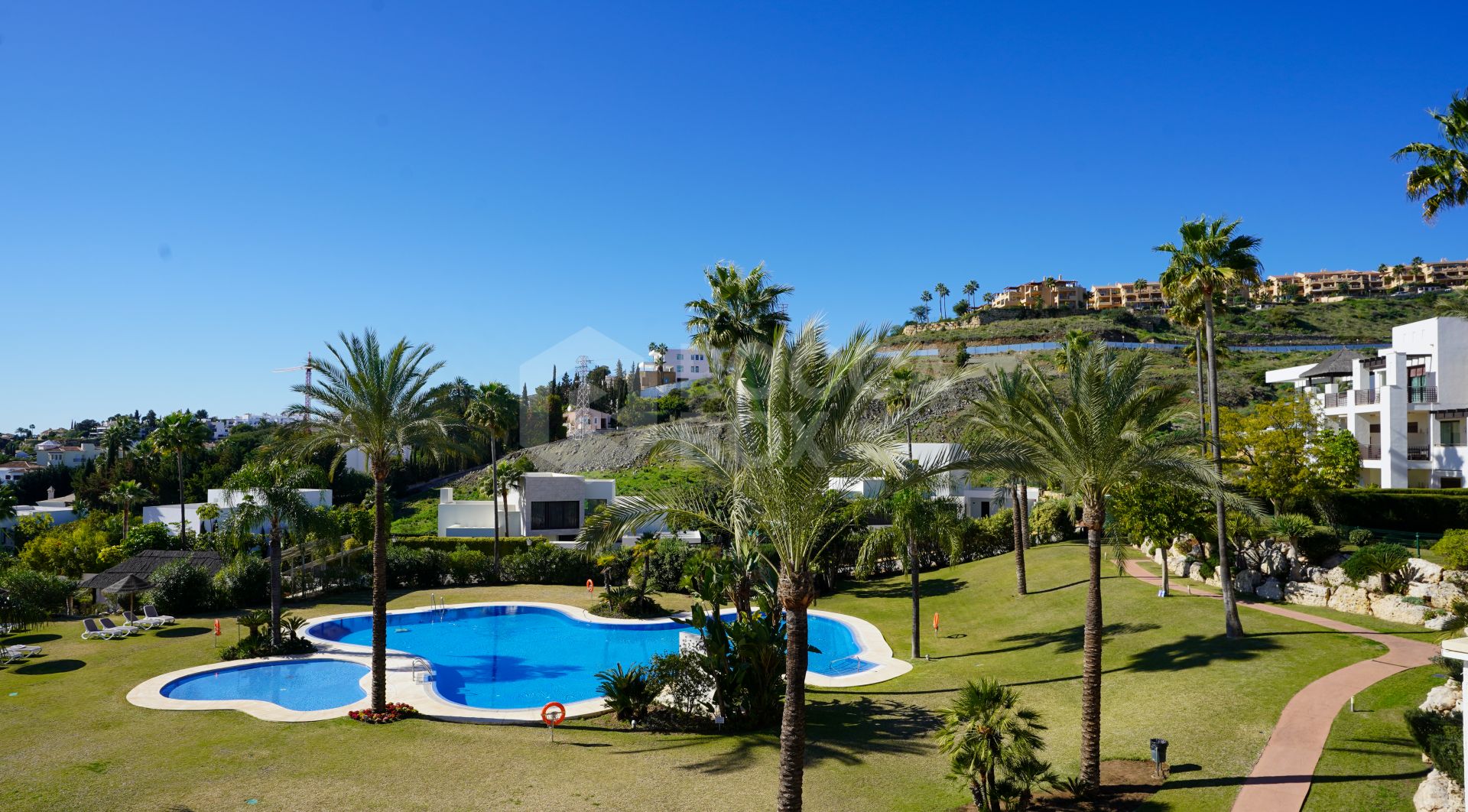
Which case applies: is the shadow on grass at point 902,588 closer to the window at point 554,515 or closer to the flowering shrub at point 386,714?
the flowering shrub at point 386,714

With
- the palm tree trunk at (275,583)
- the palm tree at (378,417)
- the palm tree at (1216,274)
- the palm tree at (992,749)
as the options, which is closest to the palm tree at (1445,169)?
the palm tree at (1216,274)

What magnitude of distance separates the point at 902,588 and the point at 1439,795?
24723mm

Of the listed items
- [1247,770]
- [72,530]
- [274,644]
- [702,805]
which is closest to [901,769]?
[702,805]

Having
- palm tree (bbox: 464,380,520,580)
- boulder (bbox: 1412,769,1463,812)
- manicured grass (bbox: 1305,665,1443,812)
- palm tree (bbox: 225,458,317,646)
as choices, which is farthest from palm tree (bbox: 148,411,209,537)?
boulder (bbox: 1412,769,1463,812)

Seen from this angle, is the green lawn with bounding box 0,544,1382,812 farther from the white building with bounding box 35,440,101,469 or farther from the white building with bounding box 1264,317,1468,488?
the white building with bounding box 35,440,101,469

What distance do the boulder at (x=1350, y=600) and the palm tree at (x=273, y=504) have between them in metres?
30.2

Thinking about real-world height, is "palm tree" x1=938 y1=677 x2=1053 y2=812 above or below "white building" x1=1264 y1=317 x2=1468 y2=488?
below

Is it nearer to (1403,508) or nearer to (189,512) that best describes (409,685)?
(1403,508)

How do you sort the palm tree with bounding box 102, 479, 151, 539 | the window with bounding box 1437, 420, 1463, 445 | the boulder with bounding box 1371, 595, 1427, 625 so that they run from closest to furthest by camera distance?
the boulder with bounding box 1371, 595, 1427, 625
the window with bounding box 1437, 420, 1463, 445
the palm tree with bounding box 102, 479, 151, 539

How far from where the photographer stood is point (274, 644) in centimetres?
2395

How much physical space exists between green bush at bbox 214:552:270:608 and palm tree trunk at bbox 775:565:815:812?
27.7m

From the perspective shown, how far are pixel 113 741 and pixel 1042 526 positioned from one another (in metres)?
36.7

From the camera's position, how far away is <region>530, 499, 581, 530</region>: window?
49.8m

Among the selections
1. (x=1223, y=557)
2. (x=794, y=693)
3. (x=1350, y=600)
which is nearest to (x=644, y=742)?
(x=794, y=693)
